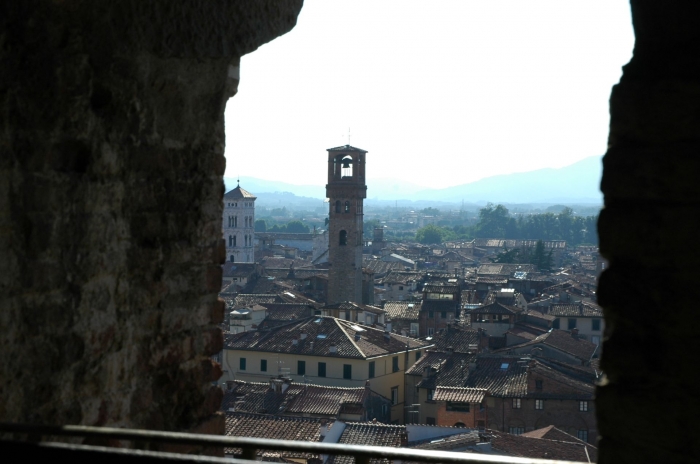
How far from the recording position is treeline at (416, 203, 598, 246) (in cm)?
12256

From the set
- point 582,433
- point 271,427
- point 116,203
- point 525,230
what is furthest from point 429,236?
point 116,203

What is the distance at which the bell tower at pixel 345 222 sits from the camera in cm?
4609

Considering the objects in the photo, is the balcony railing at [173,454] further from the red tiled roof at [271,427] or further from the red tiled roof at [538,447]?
the red tiled roof at [538,447]

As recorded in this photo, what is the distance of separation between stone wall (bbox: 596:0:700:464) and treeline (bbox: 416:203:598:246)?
118m

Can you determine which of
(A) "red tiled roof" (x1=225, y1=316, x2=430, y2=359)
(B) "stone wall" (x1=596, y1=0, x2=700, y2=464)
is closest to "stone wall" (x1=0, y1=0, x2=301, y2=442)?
(B) "stone wall" (x1=596, y1=0, x2=700, y2=464)

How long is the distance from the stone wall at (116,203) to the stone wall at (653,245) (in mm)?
1505

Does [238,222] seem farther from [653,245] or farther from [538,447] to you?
[653,245]

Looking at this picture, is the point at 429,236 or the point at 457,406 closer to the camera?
the point at 457,406

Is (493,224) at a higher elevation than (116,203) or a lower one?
higher

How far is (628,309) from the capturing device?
1.96 meters

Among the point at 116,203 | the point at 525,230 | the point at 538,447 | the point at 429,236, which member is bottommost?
the point at 538,447

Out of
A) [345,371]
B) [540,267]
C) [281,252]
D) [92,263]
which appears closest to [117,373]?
[92,263]

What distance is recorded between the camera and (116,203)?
2.91 metres

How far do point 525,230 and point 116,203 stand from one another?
128 meters
